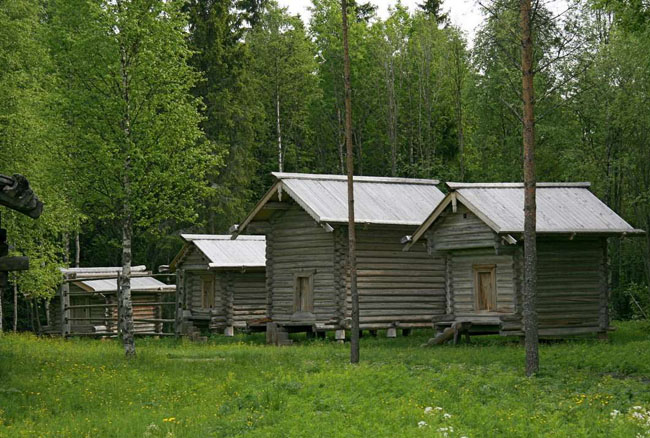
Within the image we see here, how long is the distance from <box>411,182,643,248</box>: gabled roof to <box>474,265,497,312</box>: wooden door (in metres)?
2.04

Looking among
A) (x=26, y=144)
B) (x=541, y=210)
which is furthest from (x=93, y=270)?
(x=541, y=210)

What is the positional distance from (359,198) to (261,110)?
19.9 meters

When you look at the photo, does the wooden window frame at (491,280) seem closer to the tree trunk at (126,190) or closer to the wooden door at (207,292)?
the tree trunk at (126,190)

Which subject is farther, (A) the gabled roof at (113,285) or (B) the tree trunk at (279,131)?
(B) the tree trunk at (279,131)

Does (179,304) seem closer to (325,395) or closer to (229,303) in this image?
(229,303)

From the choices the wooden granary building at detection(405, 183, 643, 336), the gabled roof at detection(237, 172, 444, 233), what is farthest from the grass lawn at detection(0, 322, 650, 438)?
the gabled roof at detection(237, 172, 444, 233)

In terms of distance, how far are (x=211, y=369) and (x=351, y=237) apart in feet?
16.7

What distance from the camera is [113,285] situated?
42250 millimetres

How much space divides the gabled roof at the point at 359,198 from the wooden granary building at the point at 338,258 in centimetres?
5

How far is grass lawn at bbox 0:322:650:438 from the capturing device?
13.0 metres

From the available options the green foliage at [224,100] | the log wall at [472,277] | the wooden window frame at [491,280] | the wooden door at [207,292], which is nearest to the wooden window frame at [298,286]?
the log wall at [472,277]

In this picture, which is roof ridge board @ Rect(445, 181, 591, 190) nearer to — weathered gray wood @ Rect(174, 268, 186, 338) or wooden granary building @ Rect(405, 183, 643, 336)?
wooden granary building @ Rect(405, 183, 643, 336)

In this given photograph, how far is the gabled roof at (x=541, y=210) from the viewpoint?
28.3 metres

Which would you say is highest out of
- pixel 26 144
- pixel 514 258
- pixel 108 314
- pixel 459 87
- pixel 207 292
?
pixel 459 87
